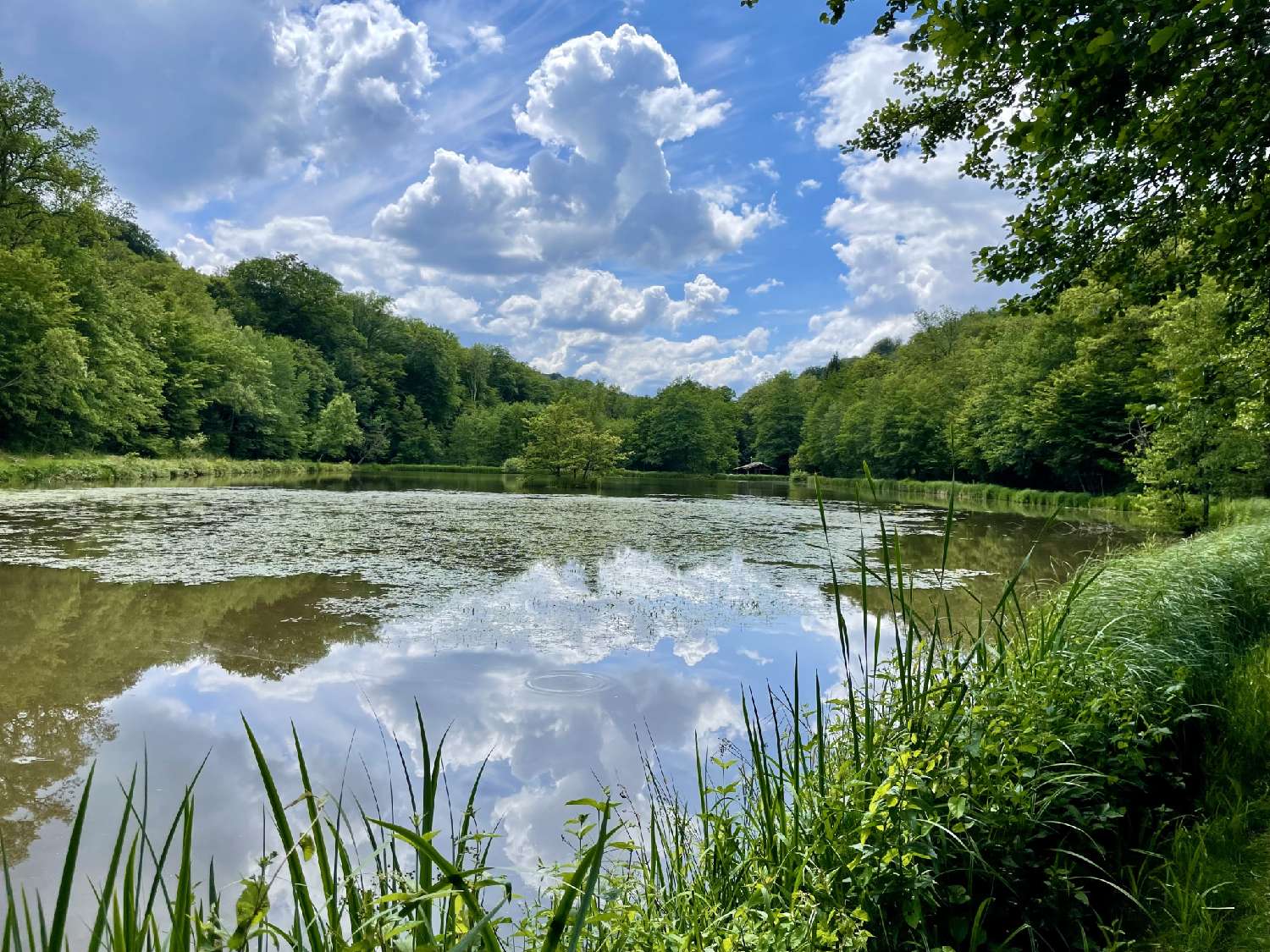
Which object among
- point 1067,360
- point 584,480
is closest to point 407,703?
point 1067,360

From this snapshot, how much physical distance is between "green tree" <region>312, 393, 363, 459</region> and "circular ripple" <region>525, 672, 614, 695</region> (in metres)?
48.3

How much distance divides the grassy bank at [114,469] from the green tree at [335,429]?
415 inches

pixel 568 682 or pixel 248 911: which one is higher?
pixel 248 911

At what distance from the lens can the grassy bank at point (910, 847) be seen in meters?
1.34

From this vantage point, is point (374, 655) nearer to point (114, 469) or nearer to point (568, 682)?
point (568, 682)

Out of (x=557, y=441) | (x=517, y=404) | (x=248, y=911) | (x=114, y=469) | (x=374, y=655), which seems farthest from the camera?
(x=517, y=404)

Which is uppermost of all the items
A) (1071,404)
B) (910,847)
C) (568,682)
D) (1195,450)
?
(1071,404)

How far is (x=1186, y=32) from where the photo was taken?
2.68 m

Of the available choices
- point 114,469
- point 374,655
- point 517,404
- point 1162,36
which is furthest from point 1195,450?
point 517,404

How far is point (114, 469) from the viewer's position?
82.1ft

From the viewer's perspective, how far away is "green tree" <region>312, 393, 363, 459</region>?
48875mm

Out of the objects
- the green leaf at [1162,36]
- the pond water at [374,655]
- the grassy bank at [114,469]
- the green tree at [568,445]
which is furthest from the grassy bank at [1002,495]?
the grassy bank at [114,469]

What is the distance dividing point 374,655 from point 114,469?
25.4 m

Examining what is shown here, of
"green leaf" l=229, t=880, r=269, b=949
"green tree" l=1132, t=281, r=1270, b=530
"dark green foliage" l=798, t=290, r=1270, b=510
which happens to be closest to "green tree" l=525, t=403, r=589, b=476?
"dark green foliage" l=798, t=290, r=1270, b=510
